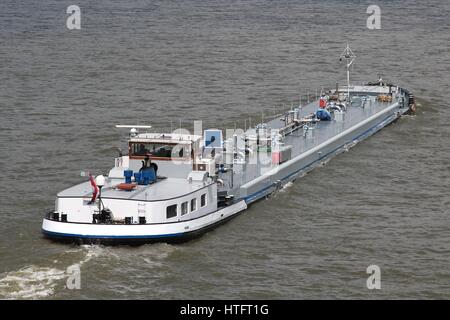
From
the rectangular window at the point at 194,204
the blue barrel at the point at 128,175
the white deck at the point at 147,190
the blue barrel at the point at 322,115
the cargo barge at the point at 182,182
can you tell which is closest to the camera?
the cargo barge at the point at 182,182

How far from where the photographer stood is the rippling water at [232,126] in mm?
37531

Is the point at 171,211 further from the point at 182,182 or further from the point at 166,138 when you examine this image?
the point at 166,138

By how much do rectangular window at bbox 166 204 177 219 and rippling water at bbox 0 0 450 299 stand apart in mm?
1219

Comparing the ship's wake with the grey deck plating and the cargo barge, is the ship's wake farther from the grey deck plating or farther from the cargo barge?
the grey deck plating

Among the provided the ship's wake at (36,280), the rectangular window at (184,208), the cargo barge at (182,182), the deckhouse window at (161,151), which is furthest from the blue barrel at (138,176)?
the ship's wake at (36,280)

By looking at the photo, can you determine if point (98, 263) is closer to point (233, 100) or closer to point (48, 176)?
point (48, 176)

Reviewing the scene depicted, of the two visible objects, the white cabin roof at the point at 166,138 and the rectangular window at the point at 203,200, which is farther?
the white cabin roof at the point at 166,138

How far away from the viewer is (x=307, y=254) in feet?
131

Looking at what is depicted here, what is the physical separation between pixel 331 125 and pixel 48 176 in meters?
17.2

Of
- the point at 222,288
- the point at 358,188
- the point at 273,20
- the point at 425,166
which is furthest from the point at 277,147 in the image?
the point at 273,20

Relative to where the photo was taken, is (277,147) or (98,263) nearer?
(98,263)

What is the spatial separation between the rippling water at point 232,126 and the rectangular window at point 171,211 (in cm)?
122

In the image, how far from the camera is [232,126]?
200 ft

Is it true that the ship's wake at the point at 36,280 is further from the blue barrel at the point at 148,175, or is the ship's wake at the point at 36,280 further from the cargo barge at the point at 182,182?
the blue barrel at the point at 148,175
